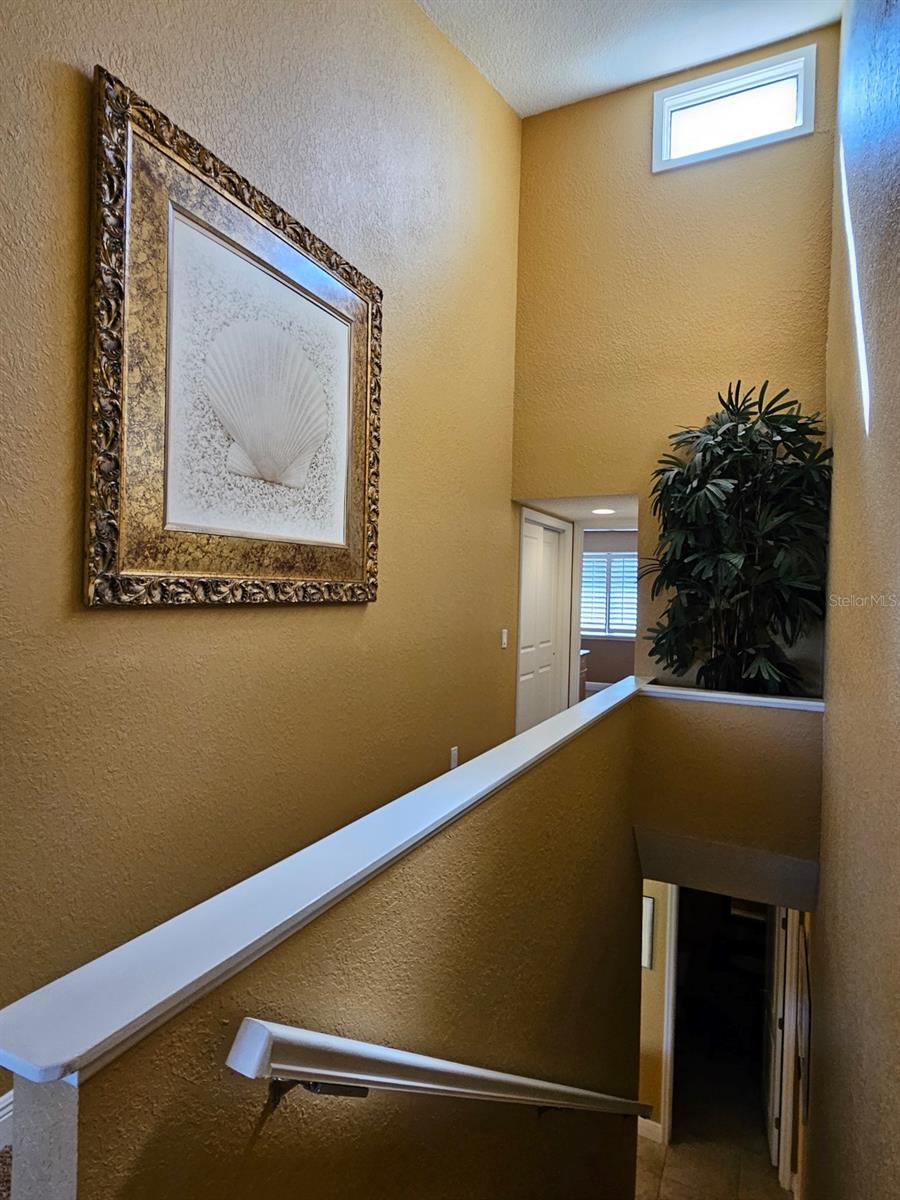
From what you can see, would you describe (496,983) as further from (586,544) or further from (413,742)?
(586,544)

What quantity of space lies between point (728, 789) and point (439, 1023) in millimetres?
2245

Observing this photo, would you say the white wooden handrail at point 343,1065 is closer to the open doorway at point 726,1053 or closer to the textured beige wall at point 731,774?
the textured beige wall at point 731,774

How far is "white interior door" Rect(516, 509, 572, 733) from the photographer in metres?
4.54

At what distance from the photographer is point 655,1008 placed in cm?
527

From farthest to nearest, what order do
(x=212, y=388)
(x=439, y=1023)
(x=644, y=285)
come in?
1. (x=644, y=285)
2. (x=212, y=388)
3. (x=439, y=1023)

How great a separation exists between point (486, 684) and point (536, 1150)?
223cm

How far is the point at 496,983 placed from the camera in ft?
5.95

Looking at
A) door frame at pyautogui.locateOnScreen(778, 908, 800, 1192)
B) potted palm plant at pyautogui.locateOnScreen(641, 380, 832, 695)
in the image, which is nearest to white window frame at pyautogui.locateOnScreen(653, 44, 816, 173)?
potted palm plant at pyautogui.locateOnScreen(641, 380, 832, 695)

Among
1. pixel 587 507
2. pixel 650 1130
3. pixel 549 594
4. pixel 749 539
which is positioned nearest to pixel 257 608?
pixel 749 539

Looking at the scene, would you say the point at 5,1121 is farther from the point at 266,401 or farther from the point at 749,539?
the point at 749,539

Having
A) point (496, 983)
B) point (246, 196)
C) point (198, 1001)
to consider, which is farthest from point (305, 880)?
point (246, 196)

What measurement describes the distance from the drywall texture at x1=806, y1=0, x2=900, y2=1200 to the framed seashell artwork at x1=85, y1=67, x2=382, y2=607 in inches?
70.6

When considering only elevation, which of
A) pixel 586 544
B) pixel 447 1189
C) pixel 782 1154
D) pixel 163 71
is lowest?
pixel 782 1154

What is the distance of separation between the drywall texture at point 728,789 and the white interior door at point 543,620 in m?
1.24
